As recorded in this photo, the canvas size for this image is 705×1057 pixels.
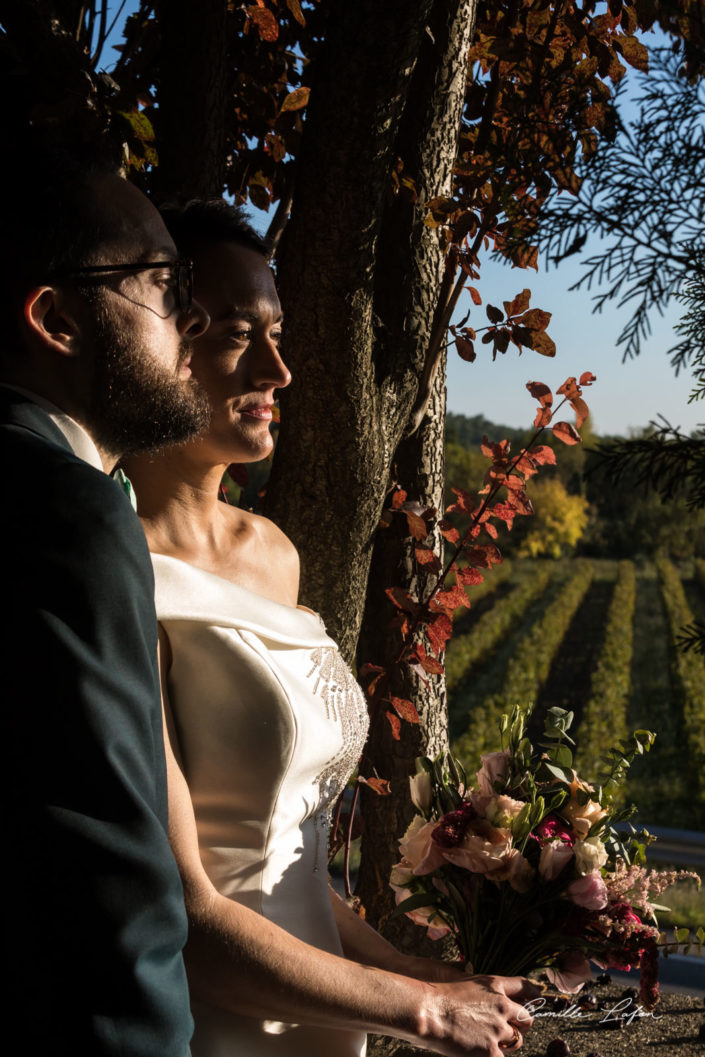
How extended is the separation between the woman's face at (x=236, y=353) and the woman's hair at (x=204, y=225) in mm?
20

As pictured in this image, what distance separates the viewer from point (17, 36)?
1.86m

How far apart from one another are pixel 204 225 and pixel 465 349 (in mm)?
794

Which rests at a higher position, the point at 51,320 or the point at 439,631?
the point at 51,320

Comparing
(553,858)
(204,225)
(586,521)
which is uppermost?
(204,225)

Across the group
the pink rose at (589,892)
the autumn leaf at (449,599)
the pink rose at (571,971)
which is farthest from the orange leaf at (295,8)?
the pink rose at (571,971)

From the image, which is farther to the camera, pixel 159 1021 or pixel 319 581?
pixel 319 581

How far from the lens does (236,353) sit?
5.38ft

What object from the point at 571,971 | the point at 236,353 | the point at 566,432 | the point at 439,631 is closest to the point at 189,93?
the point at 236,353

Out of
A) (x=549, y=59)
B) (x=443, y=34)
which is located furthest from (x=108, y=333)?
(x=549, y=59)

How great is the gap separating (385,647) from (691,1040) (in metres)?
1.62

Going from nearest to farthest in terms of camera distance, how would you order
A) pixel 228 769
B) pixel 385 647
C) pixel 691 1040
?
pixel 228 769 → pixel 385 647 → pixel 691 1040

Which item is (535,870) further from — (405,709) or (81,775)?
(81,775)

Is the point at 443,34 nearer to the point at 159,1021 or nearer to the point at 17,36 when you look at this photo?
the point at 17,36

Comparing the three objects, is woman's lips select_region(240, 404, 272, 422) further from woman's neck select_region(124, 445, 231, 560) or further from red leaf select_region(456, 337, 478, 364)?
red leaf select_region(456, 337, 478, 364)
